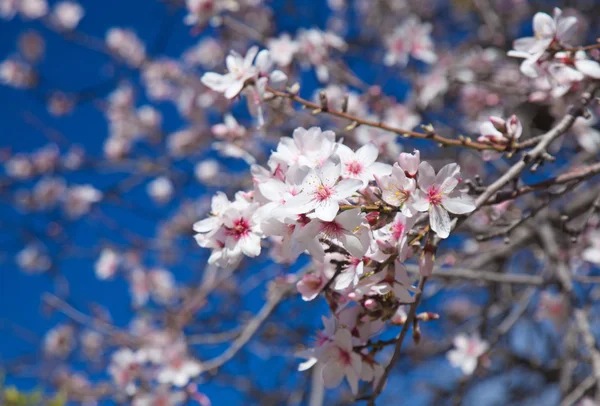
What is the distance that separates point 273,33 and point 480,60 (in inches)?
55.5

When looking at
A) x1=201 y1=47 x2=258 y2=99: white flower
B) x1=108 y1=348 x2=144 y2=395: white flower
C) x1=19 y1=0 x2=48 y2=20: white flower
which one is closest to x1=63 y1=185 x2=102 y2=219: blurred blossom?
x1=19 y1=0 x2=48 y2=20: white flower

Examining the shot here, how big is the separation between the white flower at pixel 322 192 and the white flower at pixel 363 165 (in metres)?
0.07

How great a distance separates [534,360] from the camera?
3.37 m

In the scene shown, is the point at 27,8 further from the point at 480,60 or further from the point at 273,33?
the point at 480,60

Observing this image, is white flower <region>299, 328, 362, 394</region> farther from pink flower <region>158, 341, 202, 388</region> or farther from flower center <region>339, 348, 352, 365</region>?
pink flower <region>158, 341, 202, 388</region>

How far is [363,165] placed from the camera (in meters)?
1.01

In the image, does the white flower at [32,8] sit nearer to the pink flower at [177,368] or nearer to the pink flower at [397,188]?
the pink flower at [177,368]

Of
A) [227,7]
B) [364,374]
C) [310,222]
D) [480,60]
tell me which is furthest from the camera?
[480,60]

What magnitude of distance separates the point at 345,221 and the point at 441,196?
0.20m

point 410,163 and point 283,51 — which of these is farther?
point 283,51

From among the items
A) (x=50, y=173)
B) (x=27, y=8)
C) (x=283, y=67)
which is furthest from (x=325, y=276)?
(x=27, y=8)

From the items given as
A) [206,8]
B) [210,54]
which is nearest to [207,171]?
[210,54]

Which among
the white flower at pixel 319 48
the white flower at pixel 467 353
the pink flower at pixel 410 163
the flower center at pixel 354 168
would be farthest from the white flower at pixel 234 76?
the white flower at pixel 467 353

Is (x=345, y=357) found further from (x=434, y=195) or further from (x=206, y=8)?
(x=206, y=8)
